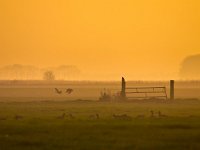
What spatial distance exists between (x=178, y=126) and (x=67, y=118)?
9.87 m

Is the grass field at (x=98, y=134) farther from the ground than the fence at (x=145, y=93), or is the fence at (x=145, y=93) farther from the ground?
the fence at (x=145, y=93)

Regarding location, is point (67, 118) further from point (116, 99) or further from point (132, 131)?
point (116, 99)

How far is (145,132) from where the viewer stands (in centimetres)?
3472

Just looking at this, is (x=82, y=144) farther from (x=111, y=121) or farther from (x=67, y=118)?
(x=67, y=118)

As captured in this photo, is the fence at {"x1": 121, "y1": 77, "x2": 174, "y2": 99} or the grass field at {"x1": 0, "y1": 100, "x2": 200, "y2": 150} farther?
the fence at {"x1": 121, "y1": 77, "x2": 174, "y2": 99}

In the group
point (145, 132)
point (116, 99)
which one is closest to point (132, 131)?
point (145, 132)

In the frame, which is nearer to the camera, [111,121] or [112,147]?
[112,147]

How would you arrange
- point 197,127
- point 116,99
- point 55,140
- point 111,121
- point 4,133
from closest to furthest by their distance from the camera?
point 55,140 < point 4,133 < point 197,127 < point 111,121 < point 116,99

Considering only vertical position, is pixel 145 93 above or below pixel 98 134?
above

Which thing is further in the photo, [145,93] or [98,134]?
[145,93]

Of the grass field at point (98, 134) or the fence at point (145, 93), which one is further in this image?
the fence at point (145, 93)

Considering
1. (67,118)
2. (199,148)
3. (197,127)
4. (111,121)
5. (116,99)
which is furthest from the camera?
(116,99)

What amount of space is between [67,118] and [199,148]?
18253 mm

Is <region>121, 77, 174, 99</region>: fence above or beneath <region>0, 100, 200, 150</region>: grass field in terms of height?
above
